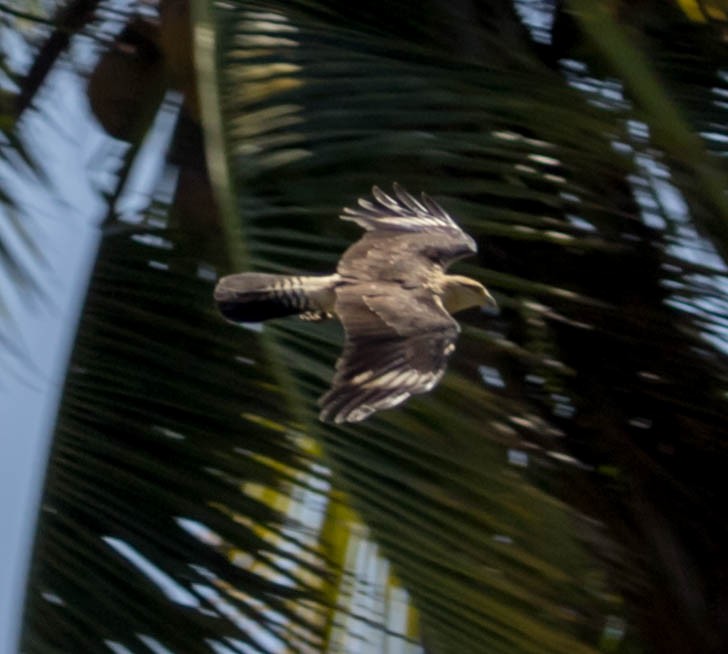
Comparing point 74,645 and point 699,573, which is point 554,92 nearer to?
point 699,573

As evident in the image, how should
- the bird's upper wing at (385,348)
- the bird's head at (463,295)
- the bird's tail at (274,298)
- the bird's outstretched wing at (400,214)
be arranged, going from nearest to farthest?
the bird's upper wing at (385,348)
the bird's tail at (274,298)
the bird's head at (463,295)
the bird's outstretched wing at (400,214)

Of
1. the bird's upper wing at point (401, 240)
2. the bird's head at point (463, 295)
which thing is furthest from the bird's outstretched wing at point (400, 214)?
the bird's head at point (463, 295)

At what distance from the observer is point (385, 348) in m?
2.53

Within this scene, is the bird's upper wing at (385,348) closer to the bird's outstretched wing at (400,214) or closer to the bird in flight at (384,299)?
the bird in flight at (384,299)

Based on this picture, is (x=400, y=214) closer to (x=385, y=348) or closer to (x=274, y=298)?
(x=274, y=298)

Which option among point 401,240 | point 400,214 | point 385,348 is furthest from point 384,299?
point 400,214

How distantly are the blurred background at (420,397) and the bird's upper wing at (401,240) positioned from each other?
0.17ft

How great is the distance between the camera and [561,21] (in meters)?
3.90

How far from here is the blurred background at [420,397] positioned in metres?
2.79

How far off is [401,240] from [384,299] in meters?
0.37

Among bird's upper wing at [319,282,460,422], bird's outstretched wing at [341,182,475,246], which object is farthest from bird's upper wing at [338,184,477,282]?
bird's upper wing at [319,282,460,422]

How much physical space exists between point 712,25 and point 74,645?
5.79 ft

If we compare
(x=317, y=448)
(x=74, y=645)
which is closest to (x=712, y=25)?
(x=317, y=448)

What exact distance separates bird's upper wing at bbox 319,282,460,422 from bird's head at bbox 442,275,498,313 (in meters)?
0.10
